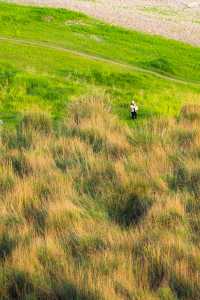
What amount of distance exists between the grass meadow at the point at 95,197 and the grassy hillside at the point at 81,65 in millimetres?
117

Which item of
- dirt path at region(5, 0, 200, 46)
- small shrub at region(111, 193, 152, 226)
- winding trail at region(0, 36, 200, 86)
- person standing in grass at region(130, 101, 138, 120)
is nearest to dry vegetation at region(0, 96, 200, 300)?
small shrub at region(111, 193, 152, 226)

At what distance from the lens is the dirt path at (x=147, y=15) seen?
4372 centimetres

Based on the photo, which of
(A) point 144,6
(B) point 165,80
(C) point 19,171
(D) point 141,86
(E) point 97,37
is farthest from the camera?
(A) point 144,6

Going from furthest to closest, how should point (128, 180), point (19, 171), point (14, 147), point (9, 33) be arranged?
point (9, 33), point (14, 147), point (19, 171), point (128, 180)

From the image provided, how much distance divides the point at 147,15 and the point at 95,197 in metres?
42.3

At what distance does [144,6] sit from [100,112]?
44.3m

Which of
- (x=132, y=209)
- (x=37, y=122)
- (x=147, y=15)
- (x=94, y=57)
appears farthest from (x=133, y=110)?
(x=147, y=15)

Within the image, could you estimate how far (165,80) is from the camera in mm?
27359

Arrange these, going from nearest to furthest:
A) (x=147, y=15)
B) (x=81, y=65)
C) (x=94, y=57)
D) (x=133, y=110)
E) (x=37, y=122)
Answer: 1. (x=37, y=122)
2. (x=133, y=110)
3. (x=81, y=65)
4. (x=94, y=57)
5. (x=147, y=15)

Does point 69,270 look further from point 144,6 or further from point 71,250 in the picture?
point 144,6

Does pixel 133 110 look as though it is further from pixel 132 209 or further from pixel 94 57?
pixel 94 57

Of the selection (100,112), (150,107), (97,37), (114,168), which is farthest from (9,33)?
(114,168)

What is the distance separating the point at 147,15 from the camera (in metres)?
49.5

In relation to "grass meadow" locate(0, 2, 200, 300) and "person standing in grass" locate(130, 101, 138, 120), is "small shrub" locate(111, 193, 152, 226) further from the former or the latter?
"person standing in grass" locate(130, 101, 138, 120)
